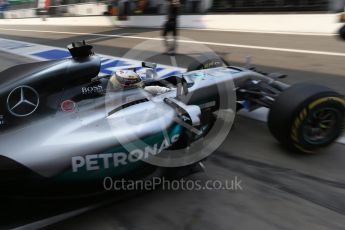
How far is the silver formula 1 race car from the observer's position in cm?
304

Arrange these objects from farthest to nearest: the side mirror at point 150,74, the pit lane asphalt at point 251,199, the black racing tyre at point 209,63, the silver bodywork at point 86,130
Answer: the black racing tyre at point 209,63 < the side mirror at point 150,74 < the pit lane asphalt at point 251,199 < the silver bodywork at point 86,130

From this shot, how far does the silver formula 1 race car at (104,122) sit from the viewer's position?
304 cm

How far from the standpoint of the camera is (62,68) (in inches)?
142

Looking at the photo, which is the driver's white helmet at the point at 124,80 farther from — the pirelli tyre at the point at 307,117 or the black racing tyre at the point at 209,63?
the black racing tyre at the point at 209,63

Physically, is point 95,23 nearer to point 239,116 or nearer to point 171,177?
point 239,116

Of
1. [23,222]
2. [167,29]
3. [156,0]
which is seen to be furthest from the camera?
[156,0]

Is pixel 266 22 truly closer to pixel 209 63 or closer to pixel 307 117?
pixel 209 63

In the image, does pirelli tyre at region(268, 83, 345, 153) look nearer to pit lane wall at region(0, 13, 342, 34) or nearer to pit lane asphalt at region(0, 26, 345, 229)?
pit lane asphalt at region(0, 26, 345, 229)

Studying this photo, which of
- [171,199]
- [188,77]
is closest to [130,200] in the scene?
[171,199]

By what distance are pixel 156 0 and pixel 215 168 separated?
18.7 metres

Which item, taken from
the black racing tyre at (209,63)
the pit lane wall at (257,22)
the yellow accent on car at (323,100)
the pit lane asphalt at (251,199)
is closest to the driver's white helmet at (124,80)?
the pit lane asphalt at (251,199)
